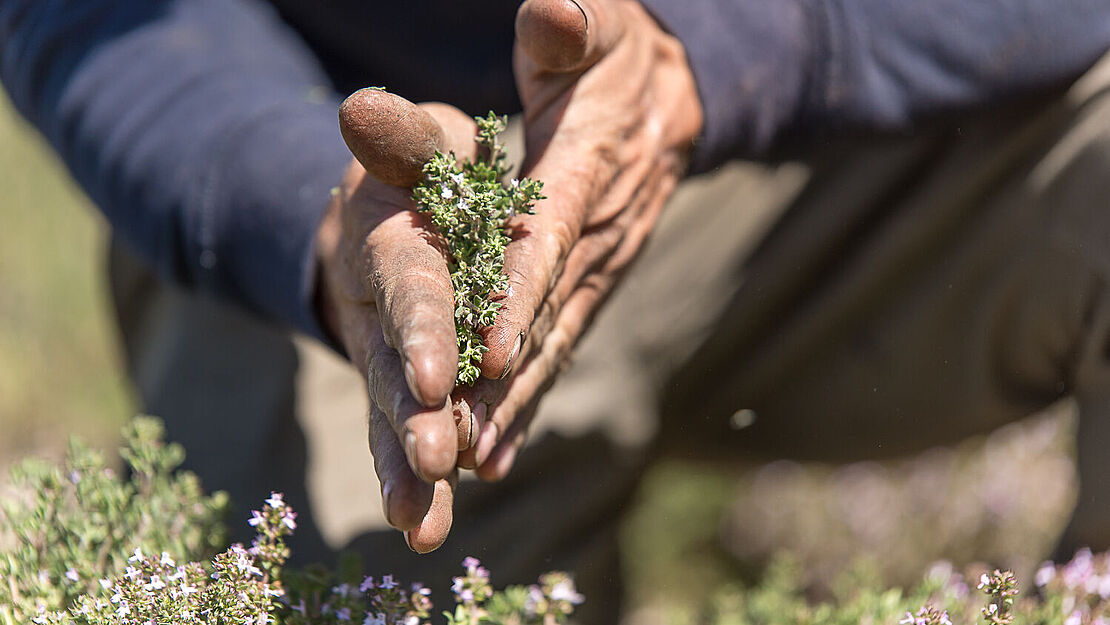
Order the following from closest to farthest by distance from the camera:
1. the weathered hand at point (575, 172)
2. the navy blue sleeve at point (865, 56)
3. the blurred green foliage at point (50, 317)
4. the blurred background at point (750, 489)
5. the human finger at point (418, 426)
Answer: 1. the human finger at point (418, 426)
2. the weathered hand at point (575, 172)
3. the navy blue sleeve at point (865, 56)
4. the blurred background at point (750, 489)
5. the blurred green foliage at point (50, 317)

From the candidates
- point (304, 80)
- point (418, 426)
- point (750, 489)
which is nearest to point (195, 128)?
point (304, 80)

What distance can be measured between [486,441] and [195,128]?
0.82 metres

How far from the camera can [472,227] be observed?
989 millimetres

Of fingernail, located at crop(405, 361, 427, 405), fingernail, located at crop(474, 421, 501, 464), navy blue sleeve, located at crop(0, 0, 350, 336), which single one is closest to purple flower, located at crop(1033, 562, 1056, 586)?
fingernail, located at crop(474, 421, 501, 464)

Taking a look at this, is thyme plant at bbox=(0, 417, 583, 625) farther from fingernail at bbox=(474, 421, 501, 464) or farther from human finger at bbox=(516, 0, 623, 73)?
human finger at bbox=(516, 0, 623, 73)

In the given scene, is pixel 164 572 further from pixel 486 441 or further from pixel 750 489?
pixel 750 489

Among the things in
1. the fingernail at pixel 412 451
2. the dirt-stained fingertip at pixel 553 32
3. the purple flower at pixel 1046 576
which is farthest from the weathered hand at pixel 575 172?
the purple flower at pixel 1046 576

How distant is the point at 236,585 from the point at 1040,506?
2.06 metres

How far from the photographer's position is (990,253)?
1.55 metres

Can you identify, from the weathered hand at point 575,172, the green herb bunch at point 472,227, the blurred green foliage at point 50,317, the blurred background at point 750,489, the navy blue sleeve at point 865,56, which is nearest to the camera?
the green herb bunch at point 472,227

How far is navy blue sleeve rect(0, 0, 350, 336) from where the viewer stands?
4.75ft

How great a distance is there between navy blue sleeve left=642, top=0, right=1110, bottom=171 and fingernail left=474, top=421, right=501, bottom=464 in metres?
A: 0.63

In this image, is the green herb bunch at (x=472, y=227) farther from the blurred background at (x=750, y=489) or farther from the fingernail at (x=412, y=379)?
the blurred background at (x=750, y=489)

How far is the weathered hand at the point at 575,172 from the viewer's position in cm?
104
